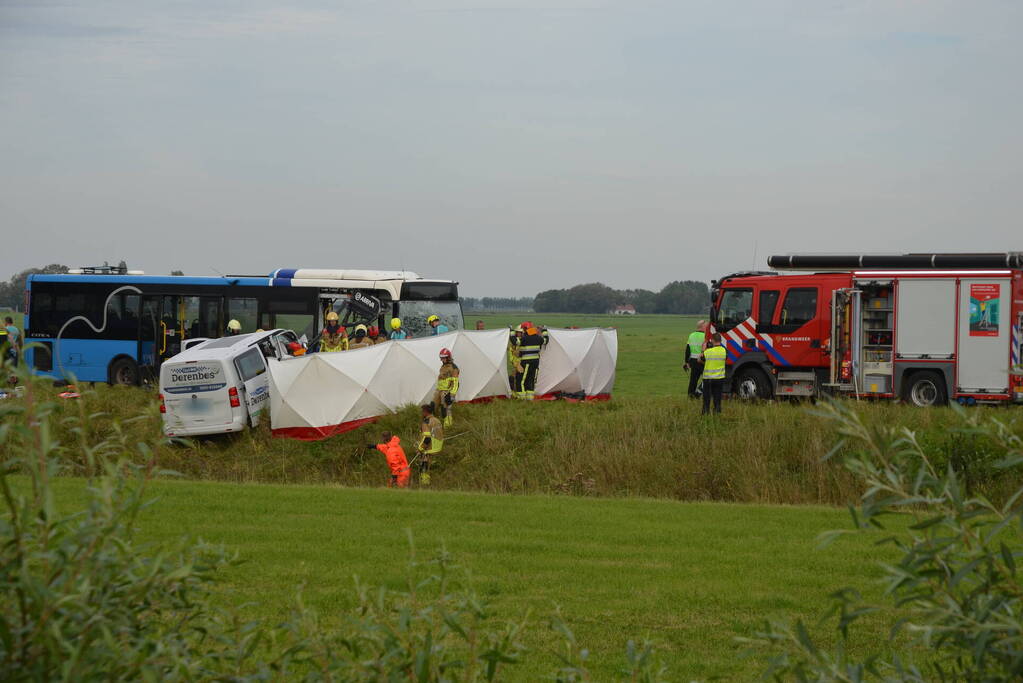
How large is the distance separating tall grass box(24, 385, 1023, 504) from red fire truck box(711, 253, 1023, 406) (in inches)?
72.5

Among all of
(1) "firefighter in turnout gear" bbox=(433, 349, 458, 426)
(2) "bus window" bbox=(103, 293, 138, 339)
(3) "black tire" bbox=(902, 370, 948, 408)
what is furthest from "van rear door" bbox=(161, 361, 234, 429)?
(3) "black tire" bbox=(902, 370, 948, 408)

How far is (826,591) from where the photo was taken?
9.34m

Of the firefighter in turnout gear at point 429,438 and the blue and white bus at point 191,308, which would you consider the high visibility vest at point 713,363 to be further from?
the blue and white bus at point 191,308

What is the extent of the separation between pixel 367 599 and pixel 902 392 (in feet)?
73.1

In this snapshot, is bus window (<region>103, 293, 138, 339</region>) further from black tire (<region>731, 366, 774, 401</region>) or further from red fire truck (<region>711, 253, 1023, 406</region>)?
black tire (<region>731, 366, 774, 401</region>)

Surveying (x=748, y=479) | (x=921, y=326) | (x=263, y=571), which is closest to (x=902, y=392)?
(x=921, y=326)

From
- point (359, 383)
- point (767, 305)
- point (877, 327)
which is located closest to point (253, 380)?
point (359, 383)

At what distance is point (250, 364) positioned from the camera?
21250 mm

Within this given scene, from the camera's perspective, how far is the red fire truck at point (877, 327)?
2298 centimetres

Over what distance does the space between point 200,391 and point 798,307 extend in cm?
1320

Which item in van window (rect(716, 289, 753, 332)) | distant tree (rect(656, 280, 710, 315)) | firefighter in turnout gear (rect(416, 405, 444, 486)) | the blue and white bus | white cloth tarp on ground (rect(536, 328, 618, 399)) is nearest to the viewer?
firefighter in turnout gear (rect(416, 405, 444, 486))

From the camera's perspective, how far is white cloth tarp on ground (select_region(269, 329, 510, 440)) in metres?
20.5

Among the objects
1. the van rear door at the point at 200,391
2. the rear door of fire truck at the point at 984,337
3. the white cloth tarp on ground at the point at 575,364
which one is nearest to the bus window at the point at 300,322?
the white cloth tarp on ground at the point at 575,364

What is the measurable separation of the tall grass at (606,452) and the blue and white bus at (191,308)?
6.92 m
